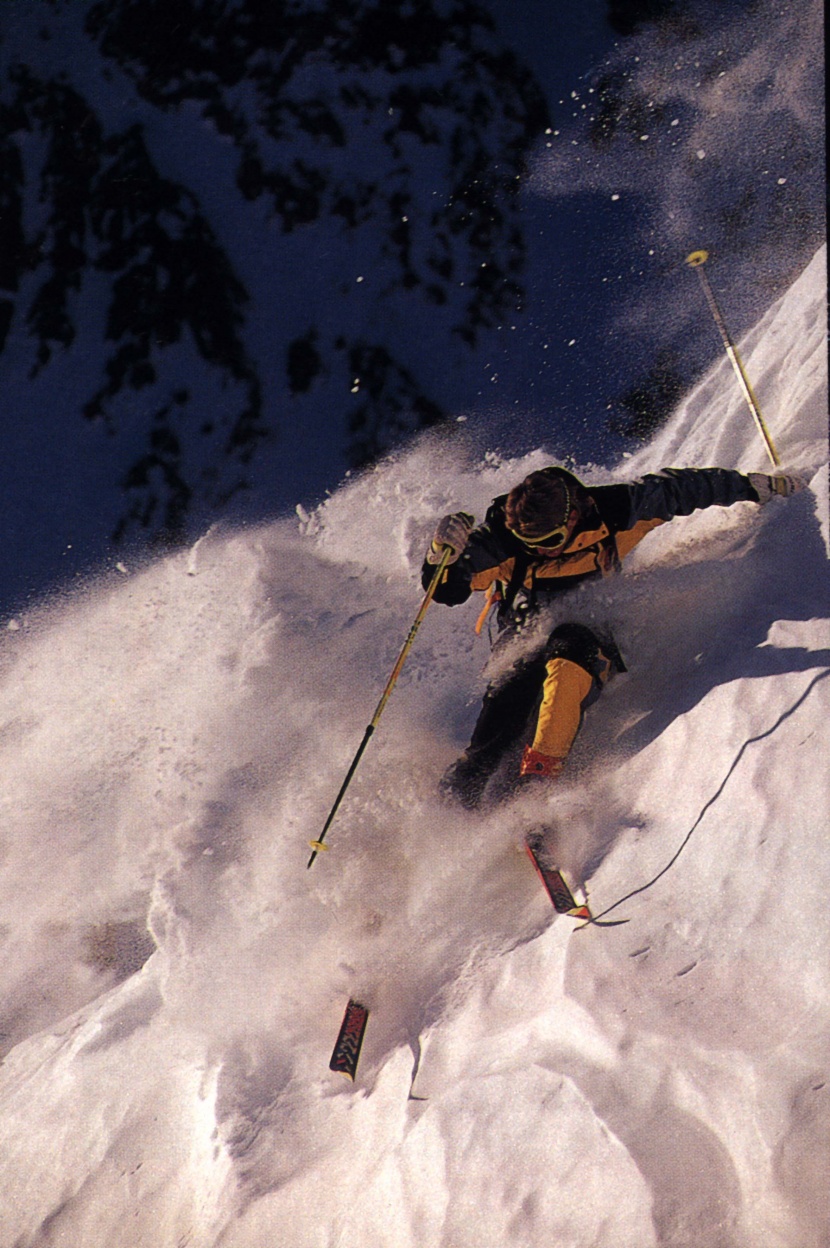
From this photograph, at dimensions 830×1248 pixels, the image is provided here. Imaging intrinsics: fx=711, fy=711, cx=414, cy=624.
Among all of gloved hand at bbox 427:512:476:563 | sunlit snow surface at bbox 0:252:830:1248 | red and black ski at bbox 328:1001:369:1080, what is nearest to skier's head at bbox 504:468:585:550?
gloved hand at bbox 427:512:476:563

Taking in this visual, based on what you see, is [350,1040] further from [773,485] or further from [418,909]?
[773,485]

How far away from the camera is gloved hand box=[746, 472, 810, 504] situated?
10.7 feet

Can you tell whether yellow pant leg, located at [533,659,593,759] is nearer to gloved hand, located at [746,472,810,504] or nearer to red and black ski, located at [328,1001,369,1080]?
gloved hand, located at [746,472,810,504]

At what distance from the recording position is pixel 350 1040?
3125mm

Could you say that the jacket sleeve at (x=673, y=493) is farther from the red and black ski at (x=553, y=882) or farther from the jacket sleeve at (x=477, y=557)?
the red and black ski at (x=553, y=882)

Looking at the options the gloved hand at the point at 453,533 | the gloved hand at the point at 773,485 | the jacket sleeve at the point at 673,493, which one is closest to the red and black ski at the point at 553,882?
the gloved hand at the point at 453,533

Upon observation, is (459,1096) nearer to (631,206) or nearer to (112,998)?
(112,998)

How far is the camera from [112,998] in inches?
180

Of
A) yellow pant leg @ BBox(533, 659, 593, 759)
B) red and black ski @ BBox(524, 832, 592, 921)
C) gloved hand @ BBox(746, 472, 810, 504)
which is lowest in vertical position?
red and black ski @ BBox(524, 832, 592, 921)

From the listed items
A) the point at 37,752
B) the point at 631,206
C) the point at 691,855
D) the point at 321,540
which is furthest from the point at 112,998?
the point at 631,206

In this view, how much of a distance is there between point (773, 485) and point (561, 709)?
4.65ft

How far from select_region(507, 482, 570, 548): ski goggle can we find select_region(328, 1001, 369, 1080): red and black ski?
225 centimetres

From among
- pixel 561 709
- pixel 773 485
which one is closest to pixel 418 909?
pixel 561 709

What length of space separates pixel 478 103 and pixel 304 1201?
1062cm
